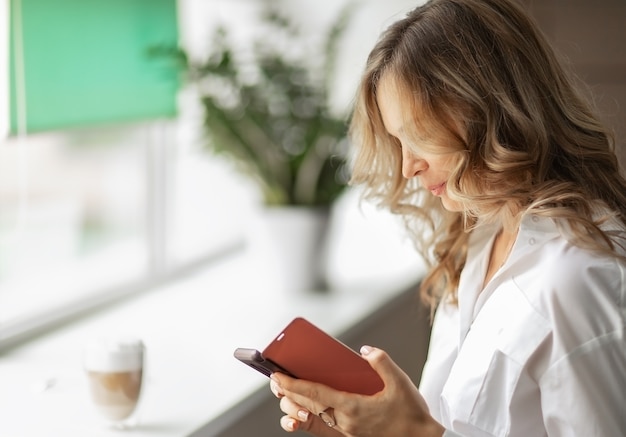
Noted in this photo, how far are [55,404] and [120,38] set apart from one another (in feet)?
3.65

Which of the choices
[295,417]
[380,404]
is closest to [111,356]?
[295,417]

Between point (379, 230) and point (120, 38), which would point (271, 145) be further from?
point (379, 230)

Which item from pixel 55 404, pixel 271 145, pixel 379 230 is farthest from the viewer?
pixel 379 230

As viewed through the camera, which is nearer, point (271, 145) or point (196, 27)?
point (271, 145)

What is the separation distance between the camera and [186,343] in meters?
2.31

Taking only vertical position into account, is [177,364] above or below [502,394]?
below

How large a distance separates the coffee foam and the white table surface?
125mm

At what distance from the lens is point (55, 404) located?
5.98 feet

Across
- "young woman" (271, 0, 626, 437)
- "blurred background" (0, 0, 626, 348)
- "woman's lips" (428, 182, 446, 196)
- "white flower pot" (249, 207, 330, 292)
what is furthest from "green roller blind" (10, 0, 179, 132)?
"woman's lips" (428, 182, 446, 196)

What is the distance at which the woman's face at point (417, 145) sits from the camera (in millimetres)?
1469

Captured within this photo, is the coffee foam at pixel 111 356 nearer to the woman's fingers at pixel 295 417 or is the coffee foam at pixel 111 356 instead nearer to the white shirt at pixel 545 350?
the woman's fingers at pixel 295 417

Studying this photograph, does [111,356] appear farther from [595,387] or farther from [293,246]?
[293,246]

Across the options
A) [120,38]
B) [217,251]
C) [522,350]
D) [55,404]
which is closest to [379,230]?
[217,251]

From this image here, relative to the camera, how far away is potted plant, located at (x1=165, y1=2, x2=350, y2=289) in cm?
265
